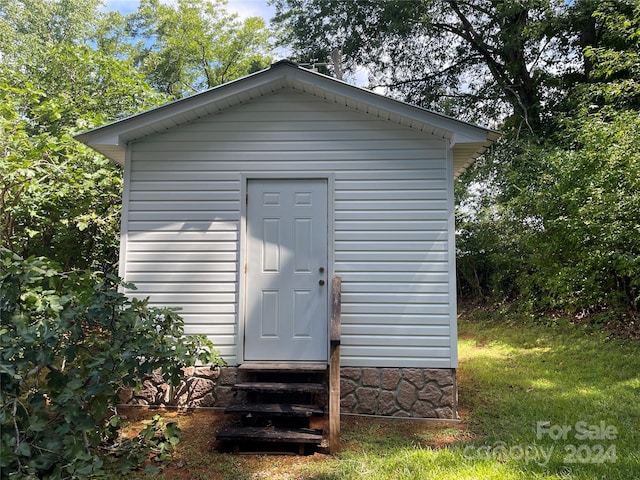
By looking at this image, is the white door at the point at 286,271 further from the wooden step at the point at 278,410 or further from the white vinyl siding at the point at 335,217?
the wooden step at the point at 278,410

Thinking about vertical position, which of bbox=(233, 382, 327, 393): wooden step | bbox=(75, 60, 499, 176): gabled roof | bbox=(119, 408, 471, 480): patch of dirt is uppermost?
bbox=(75, 60, 499, 176): gabled roof

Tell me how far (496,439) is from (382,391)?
1.12 m

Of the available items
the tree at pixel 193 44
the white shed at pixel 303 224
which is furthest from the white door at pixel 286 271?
the tree at pixel 193 44

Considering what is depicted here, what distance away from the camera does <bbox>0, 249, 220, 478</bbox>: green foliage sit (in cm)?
254

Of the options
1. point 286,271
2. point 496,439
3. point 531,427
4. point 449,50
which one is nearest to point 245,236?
point 286,271

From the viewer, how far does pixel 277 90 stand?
15.4 ft

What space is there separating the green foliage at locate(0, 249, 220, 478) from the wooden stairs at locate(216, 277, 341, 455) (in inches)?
29.8

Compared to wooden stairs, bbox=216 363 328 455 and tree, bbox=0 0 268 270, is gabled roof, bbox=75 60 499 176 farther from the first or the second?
wooden stairs, bbox=216 363 328 455

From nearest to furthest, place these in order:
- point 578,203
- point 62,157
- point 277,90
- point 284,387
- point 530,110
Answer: point 284,387 → point 277,90 → point 578,203 → point 62,157 → point 530,110

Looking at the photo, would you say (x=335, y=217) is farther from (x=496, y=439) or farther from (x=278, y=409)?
(x=496, y=439)

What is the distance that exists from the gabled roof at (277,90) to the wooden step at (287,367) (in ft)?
8.61

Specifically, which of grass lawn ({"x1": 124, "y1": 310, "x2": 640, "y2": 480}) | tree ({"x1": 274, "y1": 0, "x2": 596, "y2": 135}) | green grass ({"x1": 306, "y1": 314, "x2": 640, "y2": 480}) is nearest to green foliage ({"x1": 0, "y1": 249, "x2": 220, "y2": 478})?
grass lawn ({"x1": 124, "y1": 310, "x2": 640, "y2": 480})

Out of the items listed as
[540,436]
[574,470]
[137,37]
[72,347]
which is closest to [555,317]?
[540,436]

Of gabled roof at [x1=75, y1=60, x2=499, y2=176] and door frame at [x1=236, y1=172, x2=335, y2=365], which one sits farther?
door frame at [x1=236, y1=172, x2=335, y2=365]
